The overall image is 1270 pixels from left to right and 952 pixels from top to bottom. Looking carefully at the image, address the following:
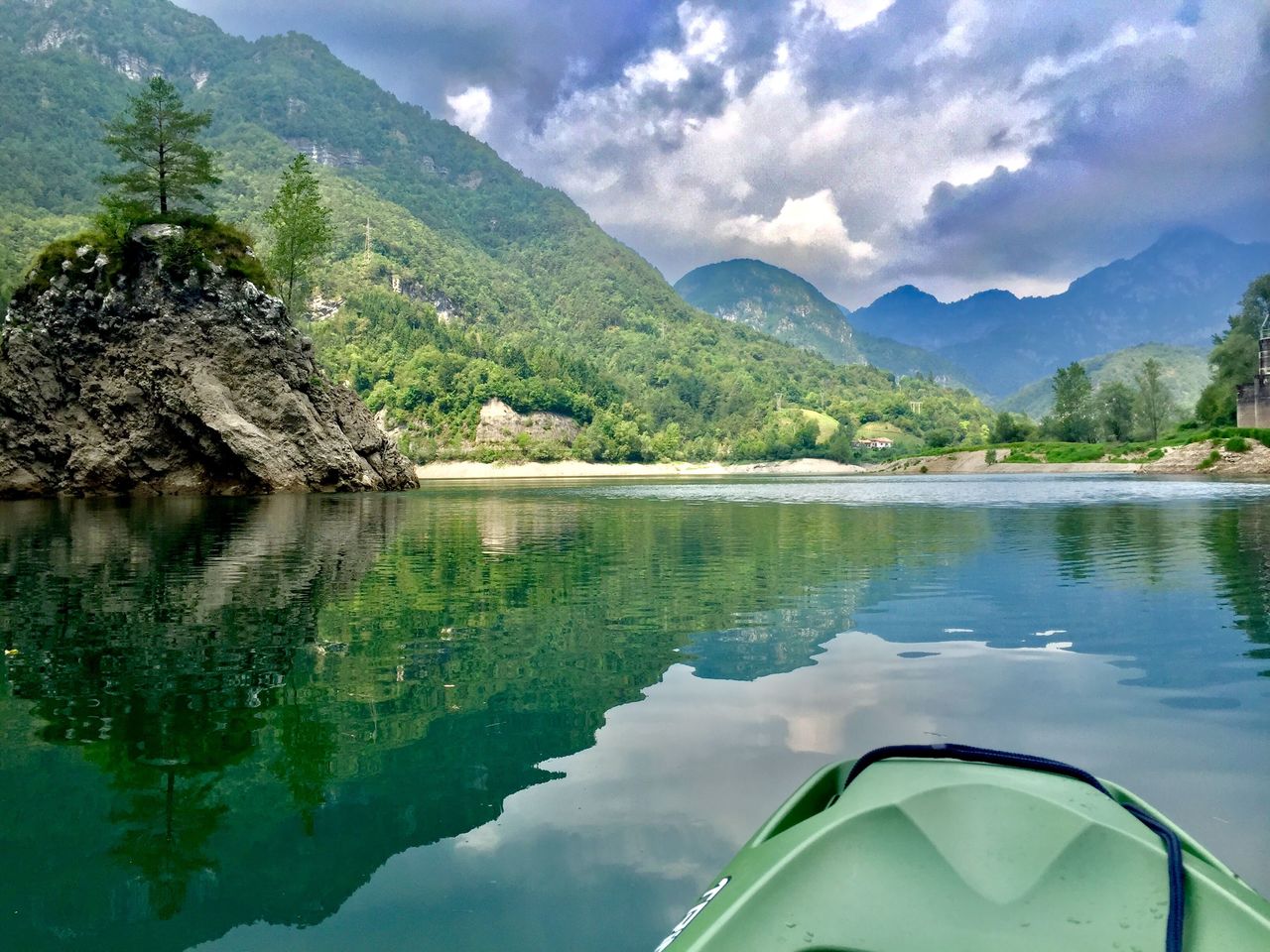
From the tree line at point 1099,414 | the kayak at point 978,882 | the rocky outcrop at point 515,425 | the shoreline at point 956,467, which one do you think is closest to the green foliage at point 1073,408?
the tree line at point 1099,414

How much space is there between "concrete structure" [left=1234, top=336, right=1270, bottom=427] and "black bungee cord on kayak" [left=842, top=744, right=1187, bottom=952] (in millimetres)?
107688

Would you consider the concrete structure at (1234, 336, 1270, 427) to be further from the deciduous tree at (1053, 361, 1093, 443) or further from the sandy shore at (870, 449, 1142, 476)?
the deciduous tree at (1053, 361, 1093, 443)

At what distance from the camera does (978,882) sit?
10.1 feet

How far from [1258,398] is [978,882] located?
10944 cm

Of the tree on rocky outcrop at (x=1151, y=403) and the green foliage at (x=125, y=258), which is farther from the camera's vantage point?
the tree on rocky outcrop at (x=1151, y=403)

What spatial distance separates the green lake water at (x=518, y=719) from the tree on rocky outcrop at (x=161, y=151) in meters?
51.1

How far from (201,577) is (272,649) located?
24.7 feet

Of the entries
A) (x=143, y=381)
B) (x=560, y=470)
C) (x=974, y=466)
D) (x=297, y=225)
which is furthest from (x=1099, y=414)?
(x=143, y=381)

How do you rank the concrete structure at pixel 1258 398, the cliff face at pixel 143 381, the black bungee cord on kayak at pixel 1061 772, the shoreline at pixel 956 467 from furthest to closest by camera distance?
the concrete structure at pixel 1258 398 → the shoreline at pixel 956 467 → the cliff face at pixel 143 381 → the black bungee cord on kayak at pixel 1061 772

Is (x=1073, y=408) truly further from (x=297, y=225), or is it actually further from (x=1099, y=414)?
(x=297, y=225)

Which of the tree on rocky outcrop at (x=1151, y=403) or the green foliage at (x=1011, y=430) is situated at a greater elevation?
the tree on rocky outcrop at (x=1151, y=403)

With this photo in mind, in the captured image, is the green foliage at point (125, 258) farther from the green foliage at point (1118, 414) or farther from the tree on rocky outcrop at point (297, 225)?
the green foliage at point (1118, 414)

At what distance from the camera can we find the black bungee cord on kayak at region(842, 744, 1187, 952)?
109 inches

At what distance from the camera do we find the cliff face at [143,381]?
5472cm
